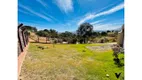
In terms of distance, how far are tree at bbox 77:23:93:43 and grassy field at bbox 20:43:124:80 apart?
6 cm

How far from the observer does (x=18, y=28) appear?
232 cm

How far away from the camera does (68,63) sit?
96.3 inches

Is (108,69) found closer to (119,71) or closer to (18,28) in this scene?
(119,71)

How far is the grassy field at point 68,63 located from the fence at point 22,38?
0.24 ft

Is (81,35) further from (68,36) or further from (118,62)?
(118,62)

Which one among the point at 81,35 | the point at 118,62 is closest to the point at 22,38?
the point at 81,35

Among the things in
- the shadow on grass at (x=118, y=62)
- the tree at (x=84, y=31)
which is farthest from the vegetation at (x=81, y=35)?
the shadow on grass at (x=118, y=62)

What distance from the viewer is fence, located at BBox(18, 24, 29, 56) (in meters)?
2.35

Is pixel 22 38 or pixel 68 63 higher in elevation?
pixel 22 38

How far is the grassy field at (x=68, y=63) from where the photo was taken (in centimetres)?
237

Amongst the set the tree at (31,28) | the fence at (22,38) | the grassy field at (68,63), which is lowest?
the grassy field at (68,63)

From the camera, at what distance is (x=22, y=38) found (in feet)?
7.79

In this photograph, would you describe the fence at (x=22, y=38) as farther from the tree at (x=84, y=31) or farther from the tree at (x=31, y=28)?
the tree at (x=84, y=31)

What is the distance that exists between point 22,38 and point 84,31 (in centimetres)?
56
